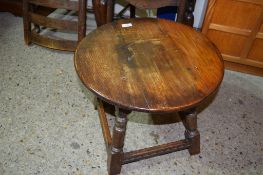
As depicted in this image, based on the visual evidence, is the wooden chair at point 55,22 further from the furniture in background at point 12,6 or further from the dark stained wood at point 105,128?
the dark stained wood at point 105,128

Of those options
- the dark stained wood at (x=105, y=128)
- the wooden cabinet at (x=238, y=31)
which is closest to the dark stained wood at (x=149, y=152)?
the dark stained wood at (x=105, y=128)

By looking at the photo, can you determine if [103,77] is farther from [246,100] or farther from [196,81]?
[246,100]

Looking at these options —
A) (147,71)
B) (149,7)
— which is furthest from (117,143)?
(149,7)

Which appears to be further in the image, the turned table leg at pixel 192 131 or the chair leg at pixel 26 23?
the chair leg at pixel 26 23

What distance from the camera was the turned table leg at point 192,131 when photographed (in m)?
1.41

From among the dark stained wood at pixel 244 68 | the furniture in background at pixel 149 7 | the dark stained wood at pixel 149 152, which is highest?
the furniture in background at pixel 149 7

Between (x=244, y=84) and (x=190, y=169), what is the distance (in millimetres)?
925

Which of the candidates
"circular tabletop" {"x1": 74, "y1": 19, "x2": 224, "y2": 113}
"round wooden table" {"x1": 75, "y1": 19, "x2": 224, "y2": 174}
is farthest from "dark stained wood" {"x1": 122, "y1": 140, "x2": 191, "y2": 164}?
"circular tabletop" {"x1": 74, "y1": 19, "x2": 224, "y2": 113}

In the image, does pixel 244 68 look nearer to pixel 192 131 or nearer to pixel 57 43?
pixel 192 131

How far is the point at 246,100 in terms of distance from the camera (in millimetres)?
1959

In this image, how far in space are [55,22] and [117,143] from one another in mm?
1219

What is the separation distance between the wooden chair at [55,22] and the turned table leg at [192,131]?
113cm

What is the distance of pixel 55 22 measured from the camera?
2.09 m

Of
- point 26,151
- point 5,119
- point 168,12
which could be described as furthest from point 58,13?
point 26,151
